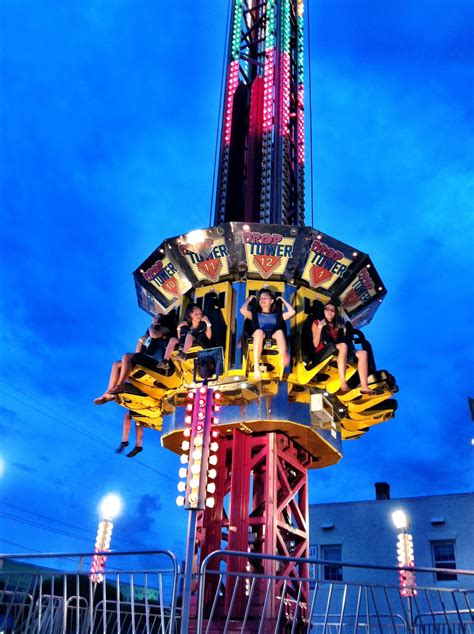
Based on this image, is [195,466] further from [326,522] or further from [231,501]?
[326,522]

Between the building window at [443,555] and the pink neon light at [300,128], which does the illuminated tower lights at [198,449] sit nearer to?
the pink neon light at [300,128]

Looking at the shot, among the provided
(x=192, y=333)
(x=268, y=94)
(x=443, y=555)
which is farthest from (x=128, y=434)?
(x=443, y=555)

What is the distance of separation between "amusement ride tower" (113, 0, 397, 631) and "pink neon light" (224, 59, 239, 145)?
3.01 ft

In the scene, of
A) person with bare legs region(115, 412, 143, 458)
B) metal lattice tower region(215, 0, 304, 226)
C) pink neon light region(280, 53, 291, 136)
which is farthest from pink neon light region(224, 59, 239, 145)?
person with bare legs region(115, 412, 143, 458)

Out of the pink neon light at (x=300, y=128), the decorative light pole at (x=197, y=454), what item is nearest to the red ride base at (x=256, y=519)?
the decorative light pole at (x=197, y=454)

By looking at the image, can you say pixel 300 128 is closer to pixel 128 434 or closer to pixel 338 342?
pixel 338 342

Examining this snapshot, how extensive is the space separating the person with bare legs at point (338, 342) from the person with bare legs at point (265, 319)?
32.8 inches

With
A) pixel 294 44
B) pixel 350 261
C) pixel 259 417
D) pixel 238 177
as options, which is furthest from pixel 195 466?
pixel 294 44

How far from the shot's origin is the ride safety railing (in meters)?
7.43

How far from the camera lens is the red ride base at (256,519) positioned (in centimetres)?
1251

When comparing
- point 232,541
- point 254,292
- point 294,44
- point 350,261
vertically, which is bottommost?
point 232,541

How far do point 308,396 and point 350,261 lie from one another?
3.97 meters

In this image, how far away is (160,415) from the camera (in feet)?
52.2

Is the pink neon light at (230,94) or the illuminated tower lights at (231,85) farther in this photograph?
the pink neon light at (230,94)
